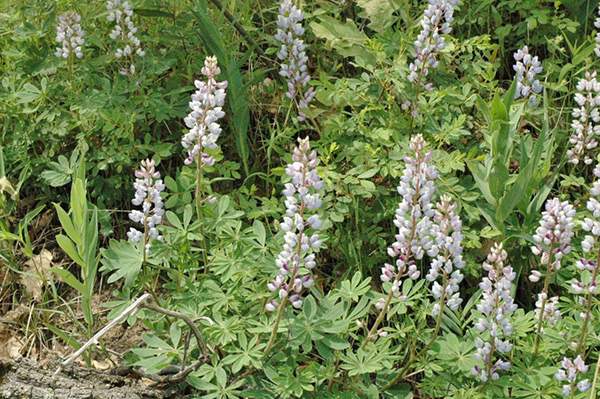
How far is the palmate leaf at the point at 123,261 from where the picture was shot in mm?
2633

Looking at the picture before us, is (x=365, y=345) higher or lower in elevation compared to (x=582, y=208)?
lower

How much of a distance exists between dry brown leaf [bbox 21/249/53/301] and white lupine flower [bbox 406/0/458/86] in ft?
6.02

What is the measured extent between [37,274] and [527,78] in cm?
234

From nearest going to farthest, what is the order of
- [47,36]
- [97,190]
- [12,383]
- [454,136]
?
[12,383] < [454,136] < [97,190] < [47,36]

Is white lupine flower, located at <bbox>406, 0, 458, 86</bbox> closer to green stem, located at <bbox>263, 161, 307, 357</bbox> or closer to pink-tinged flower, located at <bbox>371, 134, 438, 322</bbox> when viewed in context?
pink-tinged flower, located at <bbox>371, 134, 438, 322</bbox>

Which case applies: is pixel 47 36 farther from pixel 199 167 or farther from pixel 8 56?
pixel 199 167

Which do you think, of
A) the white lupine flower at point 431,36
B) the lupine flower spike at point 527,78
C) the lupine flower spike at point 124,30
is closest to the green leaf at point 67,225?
the lupine flower spike at point 124,30

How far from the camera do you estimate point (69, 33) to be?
3.48 metres

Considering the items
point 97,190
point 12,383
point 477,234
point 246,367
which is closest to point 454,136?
point 477,234

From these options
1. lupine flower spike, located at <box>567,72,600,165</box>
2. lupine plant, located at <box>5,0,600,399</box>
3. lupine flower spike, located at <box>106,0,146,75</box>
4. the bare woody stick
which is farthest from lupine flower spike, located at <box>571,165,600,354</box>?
lupine flower spike, located at <box>106,0,146,75</box>

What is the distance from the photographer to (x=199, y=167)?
259cm

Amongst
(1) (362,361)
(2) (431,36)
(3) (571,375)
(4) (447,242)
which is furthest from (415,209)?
(2) (431,36)

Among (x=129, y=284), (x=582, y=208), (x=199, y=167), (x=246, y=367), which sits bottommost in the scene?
(x=246, y=367)

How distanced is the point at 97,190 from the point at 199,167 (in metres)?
1.03
